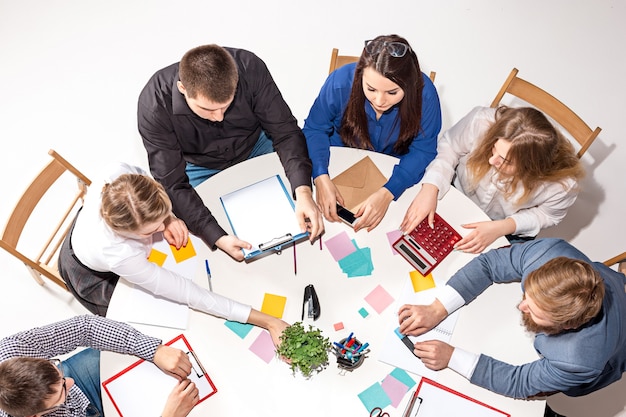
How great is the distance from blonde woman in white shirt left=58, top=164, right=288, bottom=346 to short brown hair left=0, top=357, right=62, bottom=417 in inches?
15.3

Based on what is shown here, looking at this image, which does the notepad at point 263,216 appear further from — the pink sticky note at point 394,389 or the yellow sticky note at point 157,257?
the pink sticky note at point 394,389

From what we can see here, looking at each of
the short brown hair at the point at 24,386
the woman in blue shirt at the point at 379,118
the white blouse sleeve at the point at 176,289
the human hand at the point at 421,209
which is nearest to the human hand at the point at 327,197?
the woman in blue shirt at the point at 379,118

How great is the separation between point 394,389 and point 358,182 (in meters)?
0.82

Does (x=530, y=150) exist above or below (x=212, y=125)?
above

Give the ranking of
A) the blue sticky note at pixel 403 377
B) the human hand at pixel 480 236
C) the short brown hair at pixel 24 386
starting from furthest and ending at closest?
the human hand at pixel 480 236 < the blue sticky note at pixel 403 377 < the short brown hair at pixel 24 386

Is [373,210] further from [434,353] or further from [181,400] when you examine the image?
[181,400]

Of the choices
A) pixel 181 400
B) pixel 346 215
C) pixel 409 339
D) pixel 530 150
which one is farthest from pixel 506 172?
pixel 181 400

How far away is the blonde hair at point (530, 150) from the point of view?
1.79 m

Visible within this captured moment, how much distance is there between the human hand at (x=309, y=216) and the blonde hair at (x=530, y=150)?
0.70 metres

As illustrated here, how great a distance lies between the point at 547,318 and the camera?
151 centimetres

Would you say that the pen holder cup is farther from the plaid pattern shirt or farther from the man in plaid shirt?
the plaid pattern shirt

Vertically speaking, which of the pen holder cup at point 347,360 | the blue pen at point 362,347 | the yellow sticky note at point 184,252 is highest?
the yellow sticky note at point 184,252

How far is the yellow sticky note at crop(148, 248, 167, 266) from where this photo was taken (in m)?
1.87

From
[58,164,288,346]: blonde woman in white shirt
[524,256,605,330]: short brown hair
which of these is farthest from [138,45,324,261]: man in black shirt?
[524,256,605,330]: short brown hair
